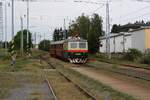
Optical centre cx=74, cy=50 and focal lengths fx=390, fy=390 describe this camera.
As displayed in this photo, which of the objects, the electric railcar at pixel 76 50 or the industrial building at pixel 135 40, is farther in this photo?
the industrial building at pixel 135 40

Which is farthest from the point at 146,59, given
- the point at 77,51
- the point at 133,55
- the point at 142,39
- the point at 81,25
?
the point at 81,25

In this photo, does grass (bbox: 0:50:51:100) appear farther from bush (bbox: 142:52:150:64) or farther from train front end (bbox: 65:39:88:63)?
bush (bbox: 142:52:150:64)

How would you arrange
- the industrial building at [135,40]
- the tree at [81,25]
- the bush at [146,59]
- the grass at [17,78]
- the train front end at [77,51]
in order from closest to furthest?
the grass at [17,78]
the bush at [146,59]
the train front end at [77,51]
the industrial building at [135,40]
the tree at [81,25]

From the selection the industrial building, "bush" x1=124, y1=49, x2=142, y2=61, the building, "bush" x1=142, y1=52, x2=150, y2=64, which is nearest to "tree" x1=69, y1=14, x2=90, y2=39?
the industrial building

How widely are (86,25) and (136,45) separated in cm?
3004

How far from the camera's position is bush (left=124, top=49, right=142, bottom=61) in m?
52.7

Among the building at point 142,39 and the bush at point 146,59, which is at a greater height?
the building at point 142,39

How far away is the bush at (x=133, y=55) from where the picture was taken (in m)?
52.7

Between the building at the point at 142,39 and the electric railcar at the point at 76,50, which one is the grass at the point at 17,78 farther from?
the building at the point at 142,39

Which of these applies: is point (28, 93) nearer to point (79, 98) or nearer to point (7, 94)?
point (7, 94)

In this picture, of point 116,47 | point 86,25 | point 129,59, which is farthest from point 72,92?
point 86,25

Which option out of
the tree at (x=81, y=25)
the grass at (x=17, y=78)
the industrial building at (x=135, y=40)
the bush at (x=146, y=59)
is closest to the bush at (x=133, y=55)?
the bush at (x=146, y=59)

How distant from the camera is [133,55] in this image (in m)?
53.7

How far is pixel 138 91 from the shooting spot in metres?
16.7
